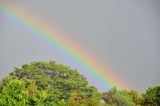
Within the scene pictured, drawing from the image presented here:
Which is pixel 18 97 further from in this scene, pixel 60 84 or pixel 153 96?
pixel 60 84

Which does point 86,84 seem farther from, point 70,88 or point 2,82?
point 2,82

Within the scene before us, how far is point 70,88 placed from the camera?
190 feet

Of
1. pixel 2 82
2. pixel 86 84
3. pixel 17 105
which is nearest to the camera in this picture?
pixel 17 105

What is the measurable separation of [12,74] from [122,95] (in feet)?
52.0

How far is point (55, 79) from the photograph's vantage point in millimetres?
57750

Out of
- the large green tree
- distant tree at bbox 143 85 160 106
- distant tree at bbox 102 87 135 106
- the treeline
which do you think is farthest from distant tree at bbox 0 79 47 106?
distant tree at bbox 102 87 135 106

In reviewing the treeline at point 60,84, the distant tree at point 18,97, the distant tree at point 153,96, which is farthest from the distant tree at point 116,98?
the distant tree at point 18,97

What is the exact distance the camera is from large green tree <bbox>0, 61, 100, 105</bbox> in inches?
2215

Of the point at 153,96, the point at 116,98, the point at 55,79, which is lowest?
the point at 153,96

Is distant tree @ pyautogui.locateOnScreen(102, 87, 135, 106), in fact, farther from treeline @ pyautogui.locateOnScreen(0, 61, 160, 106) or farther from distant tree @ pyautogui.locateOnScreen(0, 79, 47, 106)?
distant tree @ pyautogui.locateOnScreen(0, 79, 47, 106)

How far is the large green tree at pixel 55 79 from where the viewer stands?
56250 mm

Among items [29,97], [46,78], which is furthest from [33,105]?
[46,78]

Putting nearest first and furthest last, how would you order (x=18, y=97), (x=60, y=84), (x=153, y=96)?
(x=18, y=97), (x=153, y=96), (x=60, y=84)

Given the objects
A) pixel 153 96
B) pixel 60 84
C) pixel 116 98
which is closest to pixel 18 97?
pixel 153 96
